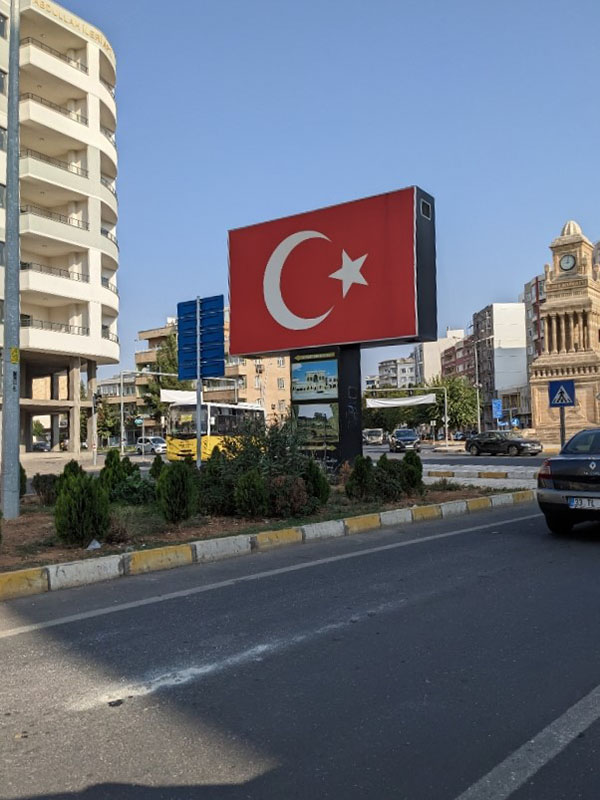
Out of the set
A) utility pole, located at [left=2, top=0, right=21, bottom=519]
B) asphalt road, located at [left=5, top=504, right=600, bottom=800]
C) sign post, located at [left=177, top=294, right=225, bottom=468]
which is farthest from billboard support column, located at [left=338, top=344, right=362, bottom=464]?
asphalt road, located at [left=5, top=504, right=600, bottom=800]

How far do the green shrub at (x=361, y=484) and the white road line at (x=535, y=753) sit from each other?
9508mm

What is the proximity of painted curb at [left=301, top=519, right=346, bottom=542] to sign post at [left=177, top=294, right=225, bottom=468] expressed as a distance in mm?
9066

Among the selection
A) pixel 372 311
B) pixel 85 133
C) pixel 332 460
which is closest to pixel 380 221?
pixel 372 311

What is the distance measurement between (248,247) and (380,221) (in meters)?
4.32

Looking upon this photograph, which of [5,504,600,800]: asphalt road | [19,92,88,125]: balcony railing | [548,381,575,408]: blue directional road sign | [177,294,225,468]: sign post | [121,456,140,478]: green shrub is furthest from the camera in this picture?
[19,92,88,125]: balcony railing

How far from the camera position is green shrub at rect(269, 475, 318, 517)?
1103cm

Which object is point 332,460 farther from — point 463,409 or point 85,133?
point 463,409

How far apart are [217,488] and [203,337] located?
27.8 feet

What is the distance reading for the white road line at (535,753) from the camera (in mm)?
2916

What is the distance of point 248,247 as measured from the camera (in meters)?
20.8

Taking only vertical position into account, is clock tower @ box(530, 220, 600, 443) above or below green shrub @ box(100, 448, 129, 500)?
above

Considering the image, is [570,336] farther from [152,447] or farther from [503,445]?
[152,447]

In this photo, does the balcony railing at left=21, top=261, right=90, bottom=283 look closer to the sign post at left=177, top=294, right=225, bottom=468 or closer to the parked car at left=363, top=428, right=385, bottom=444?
the sign post at left=177, top=294, right=225, bottom=468

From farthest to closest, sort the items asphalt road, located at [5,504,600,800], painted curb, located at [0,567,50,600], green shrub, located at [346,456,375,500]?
green shrub, located at [346,456,375,500]
painted curb, located at [0,567,50,600]
asphalt road, located at [5,504,600,800]
